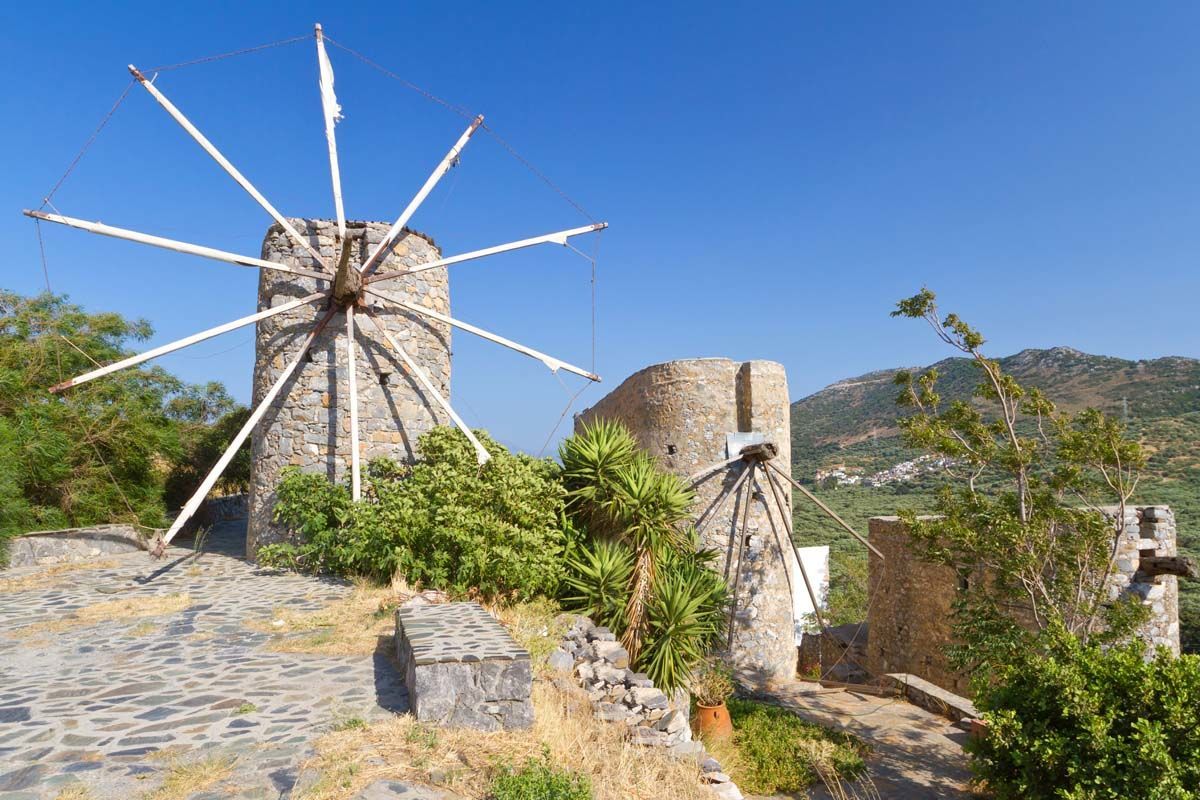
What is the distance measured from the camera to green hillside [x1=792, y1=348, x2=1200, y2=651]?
22391 mm

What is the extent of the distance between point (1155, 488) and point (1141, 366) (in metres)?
18.1

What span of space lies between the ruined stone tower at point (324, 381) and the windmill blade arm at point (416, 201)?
0.51 ft

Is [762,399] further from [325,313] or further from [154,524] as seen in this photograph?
[154,524]

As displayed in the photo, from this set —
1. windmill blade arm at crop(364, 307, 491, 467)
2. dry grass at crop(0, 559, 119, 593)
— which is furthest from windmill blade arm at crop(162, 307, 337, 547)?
dry grass at crop(0, 559, 119, 593)

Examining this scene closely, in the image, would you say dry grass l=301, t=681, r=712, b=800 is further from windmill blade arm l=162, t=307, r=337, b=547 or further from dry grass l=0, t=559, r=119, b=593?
dry grass l=0, t=559, r=119, b=593

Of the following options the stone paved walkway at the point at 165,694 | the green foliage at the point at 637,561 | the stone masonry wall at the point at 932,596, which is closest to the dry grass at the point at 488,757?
the stone paved walkway at the point at 165,694

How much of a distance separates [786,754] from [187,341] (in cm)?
970

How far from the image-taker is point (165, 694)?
503 cm

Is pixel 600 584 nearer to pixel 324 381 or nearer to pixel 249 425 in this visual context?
pixel 324 381

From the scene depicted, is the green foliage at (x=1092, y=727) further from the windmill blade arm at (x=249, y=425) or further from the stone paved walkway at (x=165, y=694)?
the windmill blade arm at (x=249, y=425)

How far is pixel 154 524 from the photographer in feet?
41.1

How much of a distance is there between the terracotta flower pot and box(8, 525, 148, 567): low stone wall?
9.98m

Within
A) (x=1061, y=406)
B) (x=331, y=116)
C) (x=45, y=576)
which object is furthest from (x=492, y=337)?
(x=1061, y=406)

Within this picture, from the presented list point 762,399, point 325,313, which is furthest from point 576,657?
point 325,313
